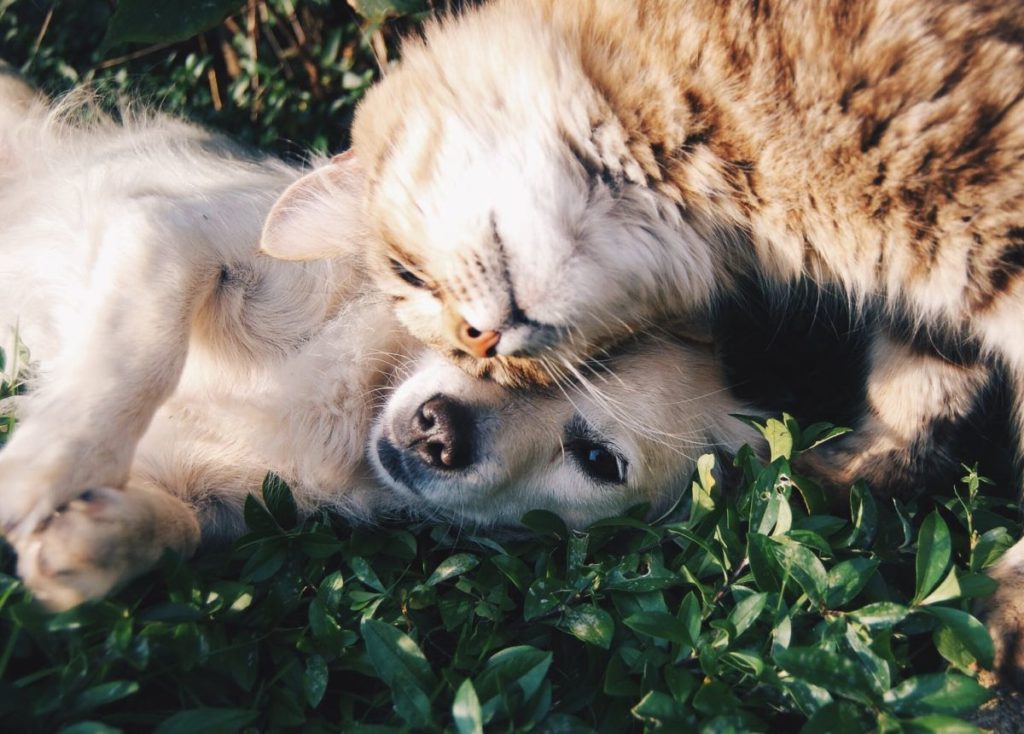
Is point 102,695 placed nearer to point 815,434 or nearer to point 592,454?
point 592,454

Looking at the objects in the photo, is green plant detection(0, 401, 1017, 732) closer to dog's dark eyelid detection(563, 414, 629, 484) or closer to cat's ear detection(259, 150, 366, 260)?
dog's dark eyelid detection(563, 414, 629, 484)

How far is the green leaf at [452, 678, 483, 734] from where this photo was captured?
1.69 meters

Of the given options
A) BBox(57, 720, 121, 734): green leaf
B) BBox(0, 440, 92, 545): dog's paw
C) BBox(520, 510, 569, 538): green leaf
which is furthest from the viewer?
BBox(520, 510, 569, 538): green leaf

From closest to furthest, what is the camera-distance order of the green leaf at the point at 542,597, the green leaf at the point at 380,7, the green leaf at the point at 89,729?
the green leaf at the point at 89,729 → the green leaf at the point at 542,597 → the green leaf at the point at 380,7

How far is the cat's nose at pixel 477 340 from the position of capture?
2.17 metres

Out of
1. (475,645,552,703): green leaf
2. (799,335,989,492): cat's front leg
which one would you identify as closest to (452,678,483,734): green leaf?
(475,645,552,703): green leaf

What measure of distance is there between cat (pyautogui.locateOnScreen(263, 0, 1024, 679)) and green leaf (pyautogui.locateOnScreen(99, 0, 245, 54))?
33.5 inches

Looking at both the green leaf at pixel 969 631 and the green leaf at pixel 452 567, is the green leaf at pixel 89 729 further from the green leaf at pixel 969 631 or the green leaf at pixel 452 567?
the green leaf at pixel 969 631

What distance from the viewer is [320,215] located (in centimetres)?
254

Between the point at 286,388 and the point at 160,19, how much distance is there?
118 centimetres

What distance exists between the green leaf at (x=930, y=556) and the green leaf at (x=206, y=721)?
135 centimetres

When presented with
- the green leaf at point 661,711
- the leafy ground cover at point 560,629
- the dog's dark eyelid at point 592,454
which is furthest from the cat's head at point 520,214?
the green leaf at point 661,711

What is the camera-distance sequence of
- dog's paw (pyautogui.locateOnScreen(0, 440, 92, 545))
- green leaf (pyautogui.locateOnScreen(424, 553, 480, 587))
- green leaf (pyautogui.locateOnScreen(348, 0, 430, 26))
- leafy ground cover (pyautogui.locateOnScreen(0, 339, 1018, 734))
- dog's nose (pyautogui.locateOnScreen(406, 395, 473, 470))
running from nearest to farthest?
leafy ground cover (pyautogui.locateOnScreen(0, 339, 1018, 734))
dog's paw (pyautogui.locateOnScreen(0, 440, 92, 545))
green leaf (pyautogui.locateOnScreen(424, 553, 480, 587))
dog's nose (pyautogui.locateOnScreen(406, 395, 473, 470))
green leaf (pyautogui.locateOnScreen(348, 0, 430, 26))

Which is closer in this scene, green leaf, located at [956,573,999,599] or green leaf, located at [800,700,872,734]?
green leaf, located at [800,700,872,734]
